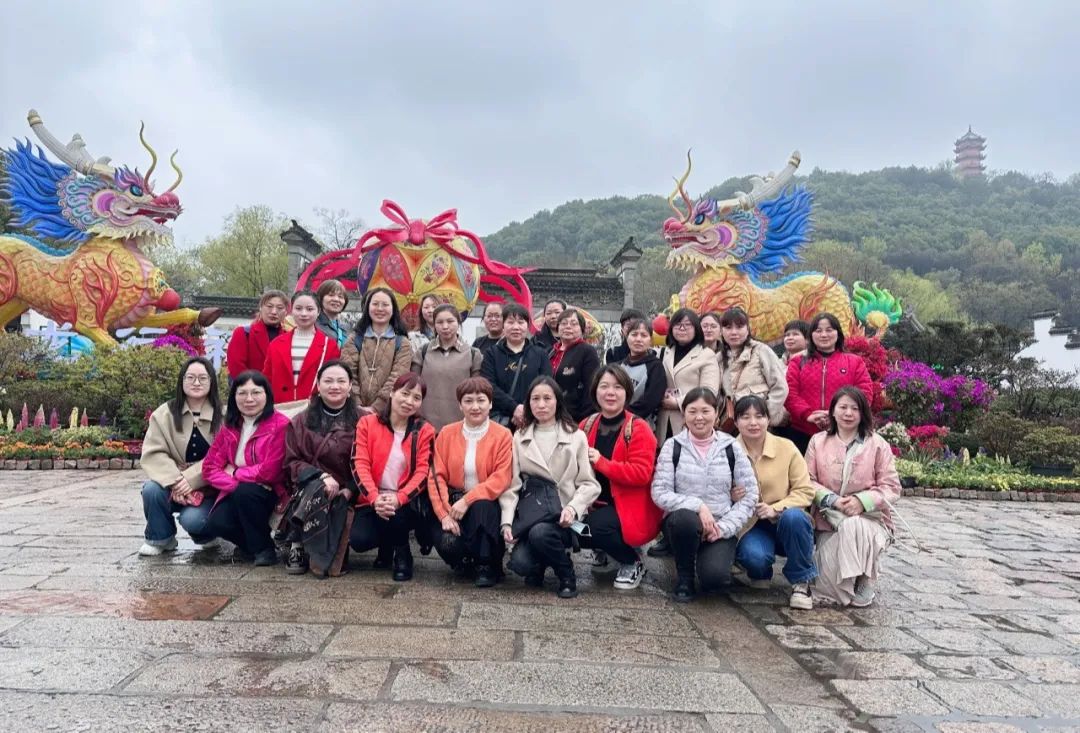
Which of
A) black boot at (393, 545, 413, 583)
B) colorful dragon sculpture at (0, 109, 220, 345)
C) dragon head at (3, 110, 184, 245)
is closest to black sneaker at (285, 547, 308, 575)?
black boot at (393, 545, 413, 583)

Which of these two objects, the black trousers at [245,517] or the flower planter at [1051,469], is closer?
the black trousers at [245,517]

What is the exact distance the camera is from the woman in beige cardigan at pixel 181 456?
4051 millimetres

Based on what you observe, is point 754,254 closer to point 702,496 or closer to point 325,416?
point 702,496

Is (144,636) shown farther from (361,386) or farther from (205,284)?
(205,284)

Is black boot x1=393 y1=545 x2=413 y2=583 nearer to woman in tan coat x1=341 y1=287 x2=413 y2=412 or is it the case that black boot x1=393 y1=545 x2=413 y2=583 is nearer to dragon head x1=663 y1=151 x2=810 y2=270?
woman in tan coat x1=341 y1=287 x2=413 y2=412

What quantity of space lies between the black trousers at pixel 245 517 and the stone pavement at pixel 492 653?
0.17 meters

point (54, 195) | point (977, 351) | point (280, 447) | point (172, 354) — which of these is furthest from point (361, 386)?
point (977, 351)

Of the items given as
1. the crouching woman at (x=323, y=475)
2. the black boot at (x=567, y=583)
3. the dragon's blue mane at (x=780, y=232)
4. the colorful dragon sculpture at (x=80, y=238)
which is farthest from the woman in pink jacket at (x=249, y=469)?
the dragon's blue mane at (x=780, y=232)

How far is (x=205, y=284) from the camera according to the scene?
93.7 feet

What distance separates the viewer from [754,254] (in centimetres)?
1164

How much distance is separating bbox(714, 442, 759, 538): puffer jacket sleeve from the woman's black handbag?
0.82m

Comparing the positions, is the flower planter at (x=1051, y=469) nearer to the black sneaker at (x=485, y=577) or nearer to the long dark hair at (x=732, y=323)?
the long dark hair at (x=732, y=323)

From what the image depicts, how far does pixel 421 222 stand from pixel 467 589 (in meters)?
3.88

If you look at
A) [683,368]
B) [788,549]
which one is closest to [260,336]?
[683,368]
